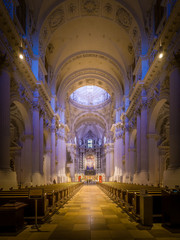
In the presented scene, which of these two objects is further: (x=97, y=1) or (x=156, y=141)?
(x=97, y=1)

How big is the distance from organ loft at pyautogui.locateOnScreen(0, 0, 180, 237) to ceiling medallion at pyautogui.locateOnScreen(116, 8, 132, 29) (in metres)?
0.10

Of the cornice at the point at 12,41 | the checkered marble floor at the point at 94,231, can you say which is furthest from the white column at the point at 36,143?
the checkered marble floor at the point at 94,231

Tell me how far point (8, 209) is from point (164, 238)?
3.20 meters

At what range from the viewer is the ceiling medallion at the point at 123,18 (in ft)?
60.7

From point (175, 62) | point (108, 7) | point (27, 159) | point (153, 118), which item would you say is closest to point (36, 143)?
point (27, 159)

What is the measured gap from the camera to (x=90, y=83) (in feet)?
113

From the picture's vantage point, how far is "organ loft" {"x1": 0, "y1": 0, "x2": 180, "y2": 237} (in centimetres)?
595

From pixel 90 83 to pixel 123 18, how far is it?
1590 cm

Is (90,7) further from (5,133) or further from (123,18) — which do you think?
(5,133)

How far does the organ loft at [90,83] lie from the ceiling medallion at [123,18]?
0.32ft

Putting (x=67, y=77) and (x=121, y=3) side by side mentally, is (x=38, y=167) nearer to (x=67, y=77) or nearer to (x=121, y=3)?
(x=121, y=3)

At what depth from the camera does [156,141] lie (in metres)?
16.8

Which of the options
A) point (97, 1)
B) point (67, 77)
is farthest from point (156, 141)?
point (67, 77)

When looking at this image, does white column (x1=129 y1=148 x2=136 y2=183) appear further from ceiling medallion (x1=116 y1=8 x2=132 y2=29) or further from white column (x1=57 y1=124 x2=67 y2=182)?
ceiling medallion (x1=116 y1=8 x2=132 y2=29)
